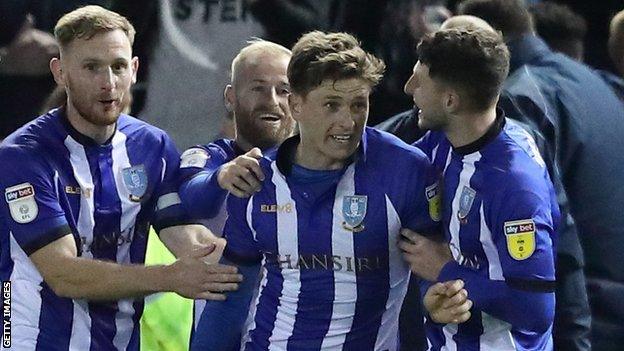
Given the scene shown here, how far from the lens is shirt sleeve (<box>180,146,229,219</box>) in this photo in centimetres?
505

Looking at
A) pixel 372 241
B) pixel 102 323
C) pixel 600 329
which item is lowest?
pixel 600 329

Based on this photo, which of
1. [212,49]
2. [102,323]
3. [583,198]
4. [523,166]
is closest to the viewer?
[523,166]

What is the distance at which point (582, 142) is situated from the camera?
5.86 metres

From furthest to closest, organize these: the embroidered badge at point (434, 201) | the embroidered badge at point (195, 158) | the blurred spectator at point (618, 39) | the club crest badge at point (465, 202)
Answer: the blurred spectator at point (618, 39) → the embroidered badge at point (195, 158) → the embroidered badge at point (434, 201) → the club crest badge at point (465, 202)

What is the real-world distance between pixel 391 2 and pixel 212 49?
0.99m

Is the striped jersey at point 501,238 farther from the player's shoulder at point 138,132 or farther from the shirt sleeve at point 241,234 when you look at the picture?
the player's shoulder at point 138,132

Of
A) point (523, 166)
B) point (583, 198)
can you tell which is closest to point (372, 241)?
point (523, 166)

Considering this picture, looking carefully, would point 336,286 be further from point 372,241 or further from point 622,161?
point 622,161

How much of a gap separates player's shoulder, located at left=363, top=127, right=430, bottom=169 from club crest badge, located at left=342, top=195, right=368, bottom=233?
131 mm

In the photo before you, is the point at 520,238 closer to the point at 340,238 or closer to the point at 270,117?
the point at 340,238

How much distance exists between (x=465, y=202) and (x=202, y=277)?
839 mm

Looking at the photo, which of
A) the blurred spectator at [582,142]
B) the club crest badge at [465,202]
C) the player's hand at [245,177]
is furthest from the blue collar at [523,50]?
the player's hand at [245,177]

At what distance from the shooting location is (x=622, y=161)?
5996 mm

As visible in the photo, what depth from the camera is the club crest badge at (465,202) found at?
472 cm
